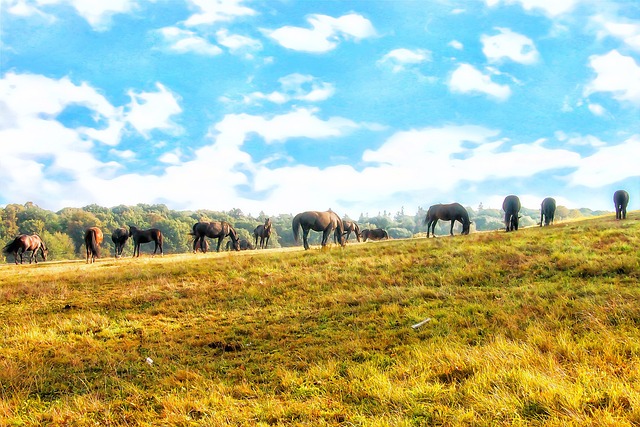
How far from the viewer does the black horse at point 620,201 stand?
3462cm

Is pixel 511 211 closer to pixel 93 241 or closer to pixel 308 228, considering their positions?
pixel 308 228

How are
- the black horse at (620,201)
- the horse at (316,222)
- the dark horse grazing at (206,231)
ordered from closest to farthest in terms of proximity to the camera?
the horse at (316,222) → the black horse at (620,201) → the dark horse grazing at (206,231)

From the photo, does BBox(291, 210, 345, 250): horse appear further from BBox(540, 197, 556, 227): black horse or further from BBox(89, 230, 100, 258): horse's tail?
BBox(540, 197, 556, 227): black horse

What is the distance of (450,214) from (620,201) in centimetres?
1769

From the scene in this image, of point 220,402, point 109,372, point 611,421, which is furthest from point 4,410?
point 611,421

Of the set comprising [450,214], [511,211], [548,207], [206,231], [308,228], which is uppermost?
[548,207]

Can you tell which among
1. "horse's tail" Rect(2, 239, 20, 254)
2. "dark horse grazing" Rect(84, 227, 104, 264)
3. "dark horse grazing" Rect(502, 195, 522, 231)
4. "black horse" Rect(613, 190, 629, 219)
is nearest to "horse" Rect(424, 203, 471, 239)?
"dark horse grazing" Rect(502, 195, 522, 231)

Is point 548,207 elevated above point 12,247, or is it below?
above

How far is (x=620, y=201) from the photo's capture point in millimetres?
34750

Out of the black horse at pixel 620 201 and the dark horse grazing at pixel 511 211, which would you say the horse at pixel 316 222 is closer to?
the dark horse grazing at pixel 511 211

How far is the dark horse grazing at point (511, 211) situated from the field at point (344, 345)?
14.2m

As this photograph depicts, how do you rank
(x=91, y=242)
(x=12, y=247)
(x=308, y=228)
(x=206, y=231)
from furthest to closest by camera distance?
(x=206, y=231) → (x=12, y=247) → (x=91, y=242) → (x=308, y=228)

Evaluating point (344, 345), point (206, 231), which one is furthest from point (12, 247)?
point (344, 345)

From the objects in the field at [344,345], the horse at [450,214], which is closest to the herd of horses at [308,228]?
the horse at [450,214]
